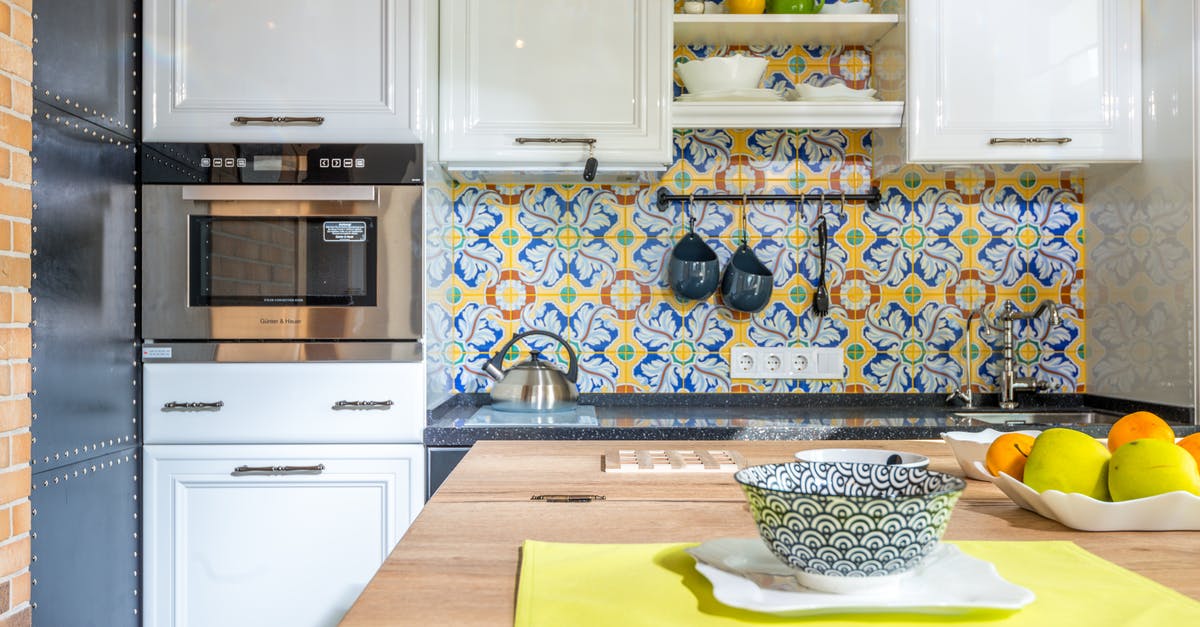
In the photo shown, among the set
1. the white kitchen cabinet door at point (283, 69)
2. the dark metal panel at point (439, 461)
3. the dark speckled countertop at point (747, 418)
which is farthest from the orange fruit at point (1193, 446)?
the white kitchen cabinet door at point (283, 69)

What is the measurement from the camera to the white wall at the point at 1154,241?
7.82 feet

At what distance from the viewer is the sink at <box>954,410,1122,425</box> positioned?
2.67m

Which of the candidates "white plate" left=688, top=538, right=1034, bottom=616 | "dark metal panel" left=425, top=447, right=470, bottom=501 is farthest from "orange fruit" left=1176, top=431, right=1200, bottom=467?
"dark metal panel" left=425, top=447, right=470, bottom=501

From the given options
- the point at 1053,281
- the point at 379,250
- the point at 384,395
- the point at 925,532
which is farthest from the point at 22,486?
the point at 1053,281

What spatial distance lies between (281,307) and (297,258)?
0.13 metres

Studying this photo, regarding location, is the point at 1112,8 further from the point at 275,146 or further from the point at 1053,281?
the point at 275,146

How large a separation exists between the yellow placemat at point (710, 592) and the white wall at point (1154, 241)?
196 cm

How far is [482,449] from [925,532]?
96cm

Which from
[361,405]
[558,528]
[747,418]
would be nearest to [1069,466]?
[558,528]

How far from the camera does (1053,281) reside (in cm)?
287

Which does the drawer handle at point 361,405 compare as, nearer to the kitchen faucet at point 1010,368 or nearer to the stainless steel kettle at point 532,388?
the stainless steel kettle at point 532,388

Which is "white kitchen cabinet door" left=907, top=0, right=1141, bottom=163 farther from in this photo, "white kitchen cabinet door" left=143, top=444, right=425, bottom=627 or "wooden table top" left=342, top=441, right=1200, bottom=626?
"white kitchen cabinet door" left=143, top=444, right=425, bottom=627

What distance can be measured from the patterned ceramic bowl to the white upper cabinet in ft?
6.23

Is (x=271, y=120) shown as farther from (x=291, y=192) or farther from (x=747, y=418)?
(x=747, y=418)
